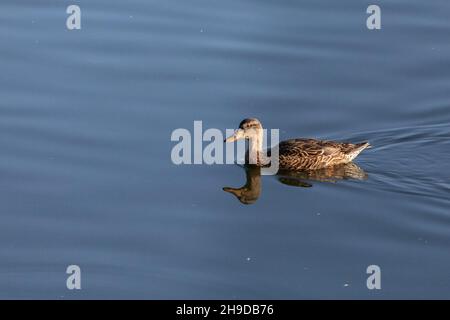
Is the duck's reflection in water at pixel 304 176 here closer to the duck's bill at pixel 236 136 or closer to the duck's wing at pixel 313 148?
the duck's wing at pixel 313 148

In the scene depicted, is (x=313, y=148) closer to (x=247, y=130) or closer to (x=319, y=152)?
(x=319, y=152)

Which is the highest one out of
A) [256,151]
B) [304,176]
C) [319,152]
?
[256,151]

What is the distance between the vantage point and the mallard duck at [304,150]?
1575 cm

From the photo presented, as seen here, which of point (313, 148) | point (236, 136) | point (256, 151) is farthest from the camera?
point (256, 151)

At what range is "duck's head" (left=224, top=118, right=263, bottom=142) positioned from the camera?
1586 cm

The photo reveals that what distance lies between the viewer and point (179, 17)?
65.1ft

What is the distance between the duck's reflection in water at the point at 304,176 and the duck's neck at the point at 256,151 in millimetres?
126

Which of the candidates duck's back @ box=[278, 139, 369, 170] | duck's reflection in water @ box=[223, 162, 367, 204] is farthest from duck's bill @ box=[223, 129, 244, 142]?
duck's back @ box=[278, 139, 369, 170]

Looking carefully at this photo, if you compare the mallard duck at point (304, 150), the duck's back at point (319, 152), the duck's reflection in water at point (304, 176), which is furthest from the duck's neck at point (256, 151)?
the duck's back at point (319, 152)

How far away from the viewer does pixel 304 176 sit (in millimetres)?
15984

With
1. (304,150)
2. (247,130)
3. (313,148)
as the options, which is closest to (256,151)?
(247,130)

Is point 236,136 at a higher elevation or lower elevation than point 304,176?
higher

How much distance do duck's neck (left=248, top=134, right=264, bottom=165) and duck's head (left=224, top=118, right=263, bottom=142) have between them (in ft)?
0.19

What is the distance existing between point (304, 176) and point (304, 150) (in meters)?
0.42
